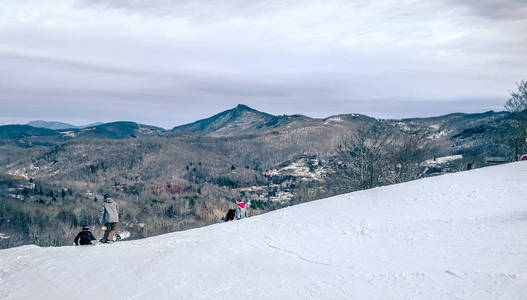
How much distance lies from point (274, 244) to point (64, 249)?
830 centimetres

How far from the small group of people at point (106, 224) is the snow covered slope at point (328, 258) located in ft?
1.92

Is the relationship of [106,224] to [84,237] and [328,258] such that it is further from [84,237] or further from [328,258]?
[328,258]

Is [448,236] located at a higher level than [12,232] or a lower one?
higher

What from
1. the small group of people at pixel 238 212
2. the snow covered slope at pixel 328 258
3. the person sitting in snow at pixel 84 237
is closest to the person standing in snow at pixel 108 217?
the person sitting in snow at pixel 84 237

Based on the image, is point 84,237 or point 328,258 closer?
point 328,258

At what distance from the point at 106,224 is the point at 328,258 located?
9.58m

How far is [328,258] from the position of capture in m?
9.48

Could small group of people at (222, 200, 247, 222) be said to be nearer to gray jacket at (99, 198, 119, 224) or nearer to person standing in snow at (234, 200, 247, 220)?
person standing in snow at (234, 200, 247, 220)

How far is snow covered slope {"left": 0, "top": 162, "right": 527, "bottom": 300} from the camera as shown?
7.45 meters

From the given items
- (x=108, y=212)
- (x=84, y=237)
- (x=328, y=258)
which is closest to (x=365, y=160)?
(x=108, y=212)

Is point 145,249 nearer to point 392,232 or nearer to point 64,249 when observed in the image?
point 64,249

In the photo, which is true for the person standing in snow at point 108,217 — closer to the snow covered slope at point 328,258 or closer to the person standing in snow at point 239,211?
the snow covered slope at point 328,258

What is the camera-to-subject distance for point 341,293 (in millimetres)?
7246

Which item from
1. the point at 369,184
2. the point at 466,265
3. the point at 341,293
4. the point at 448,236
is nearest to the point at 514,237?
the point at 448,236
